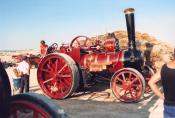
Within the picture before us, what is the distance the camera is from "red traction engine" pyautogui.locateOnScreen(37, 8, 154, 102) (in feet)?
37.0

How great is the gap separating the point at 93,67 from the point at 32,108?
355 inches

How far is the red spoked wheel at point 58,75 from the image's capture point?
1170cm

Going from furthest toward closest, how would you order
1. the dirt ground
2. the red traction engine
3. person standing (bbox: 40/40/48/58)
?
person standing (bbox: 40/40/48/58), the red traction engine, the dirt ground

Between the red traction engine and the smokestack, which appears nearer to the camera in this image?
the red traction engine

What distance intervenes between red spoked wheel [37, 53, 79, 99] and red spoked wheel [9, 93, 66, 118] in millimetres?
8267

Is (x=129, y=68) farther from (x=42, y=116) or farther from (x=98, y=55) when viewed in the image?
(x=42, y=116)

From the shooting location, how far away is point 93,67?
40.1 ft

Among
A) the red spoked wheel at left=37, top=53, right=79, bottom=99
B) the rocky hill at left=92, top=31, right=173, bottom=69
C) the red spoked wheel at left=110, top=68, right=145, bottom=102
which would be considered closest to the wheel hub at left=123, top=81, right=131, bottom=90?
the red spoked wheel at left=110, top=68, right=145, bottom=102

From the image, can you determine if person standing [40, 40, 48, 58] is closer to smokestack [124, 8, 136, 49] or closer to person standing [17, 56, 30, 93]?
person standing [17, 56, 30, 93]

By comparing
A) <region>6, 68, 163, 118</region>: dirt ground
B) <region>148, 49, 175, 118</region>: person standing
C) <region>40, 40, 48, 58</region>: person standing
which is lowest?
<region>6, 68, 163, 118</region>: dirt ground

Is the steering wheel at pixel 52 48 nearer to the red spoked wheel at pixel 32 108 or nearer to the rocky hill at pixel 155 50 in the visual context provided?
the rocky hill at pixel 155 50

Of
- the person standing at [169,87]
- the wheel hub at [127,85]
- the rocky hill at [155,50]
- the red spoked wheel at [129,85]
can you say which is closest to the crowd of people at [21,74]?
the red spoked wheel at [129,85]

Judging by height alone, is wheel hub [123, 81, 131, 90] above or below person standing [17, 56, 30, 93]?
below

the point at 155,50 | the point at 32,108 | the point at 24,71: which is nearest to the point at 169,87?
the point at 32,108
